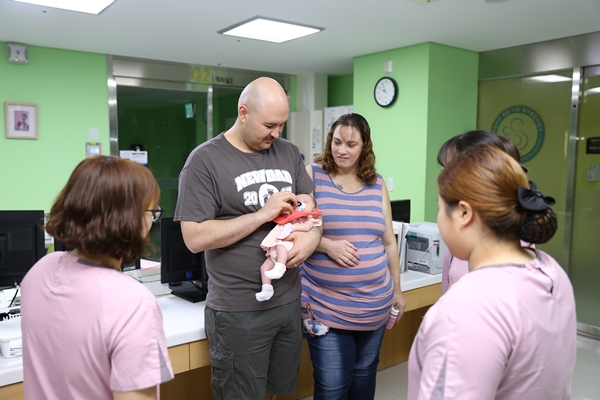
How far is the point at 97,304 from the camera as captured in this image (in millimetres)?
952

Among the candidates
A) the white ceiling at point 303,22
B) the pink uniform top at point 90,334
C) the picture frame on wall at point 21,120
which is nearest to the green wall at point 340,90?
the white ceiling at point 303,22

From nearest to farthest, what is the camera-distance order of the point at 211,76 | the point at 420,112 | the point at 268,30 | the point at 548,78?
the point at 268,30 < the point at 548,78 < the point at 420,112 < the point at 211,76

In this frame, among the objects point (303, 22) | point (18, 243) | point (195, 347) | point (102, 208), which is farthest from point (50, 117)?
point (102, 208)

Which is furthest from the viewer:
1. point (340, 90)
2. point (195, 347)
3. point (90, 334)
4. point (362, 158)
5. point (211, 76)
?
point (340, 90)

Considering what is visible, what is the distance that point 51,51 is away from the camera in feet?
15.9

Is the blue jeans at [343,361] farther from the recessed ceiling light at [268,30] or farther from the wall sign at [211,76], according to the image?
the wall sign at [211,76]

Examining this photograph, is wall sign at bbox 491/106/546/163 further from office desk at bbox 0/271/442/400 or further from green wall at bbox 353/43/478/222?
office desk at bbox 0/271/442/400

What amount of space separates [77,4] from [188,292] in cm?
226

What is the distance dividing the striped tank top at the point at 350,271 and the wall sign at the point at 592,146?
122 inches

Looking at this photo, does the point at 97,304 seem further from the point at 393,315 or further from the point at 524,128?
the point at 524,128

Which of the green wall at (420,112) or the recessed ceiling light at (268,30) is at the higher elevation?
the recessed ceiling light at (268,30)

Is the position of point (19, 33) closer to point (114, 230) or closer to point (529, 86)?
point (114, 230)

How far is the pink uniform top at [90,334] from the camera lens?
3.11 feet

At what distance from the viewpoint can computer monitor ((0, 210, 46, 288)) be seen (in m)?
2.04
